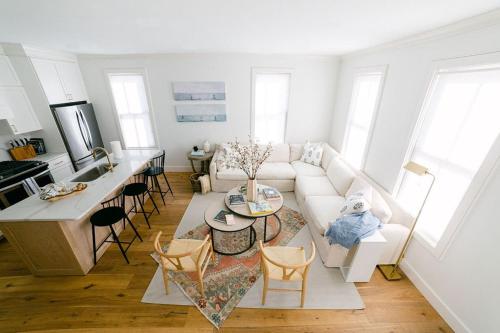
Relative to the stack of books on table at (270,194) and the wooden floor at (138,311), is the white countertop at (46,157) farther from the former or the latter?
the stack of books on table at (270,194)

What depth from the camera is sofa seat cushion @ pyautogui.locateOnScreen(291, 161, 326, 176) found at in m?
3.96

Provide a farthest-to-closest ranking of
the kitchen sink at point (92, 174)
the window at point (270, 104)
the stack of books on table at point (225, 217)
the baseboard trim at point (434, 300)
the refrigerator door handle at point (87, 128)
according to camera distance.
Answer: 1. the window at point (270, 104)
2. the refrigerator door handle at point (87, 128)
3. the kitchen sink at point (92, 174)
4. the stack of books on table at point (225, 217)
5. the baseboard trim at point (434, 300)

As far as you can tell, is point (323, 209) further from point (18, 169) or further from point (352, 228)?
point (18, 169)

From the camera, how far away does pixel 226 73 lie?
424cm

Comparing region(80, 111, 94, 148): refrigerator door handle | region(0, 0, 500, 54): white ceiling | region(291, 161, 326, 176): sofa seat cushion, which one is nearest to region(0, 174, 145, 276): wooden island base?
region(0, 0, 500, 54): white ceiling

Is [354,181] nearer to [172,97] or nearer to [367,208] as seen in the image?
[367,208]

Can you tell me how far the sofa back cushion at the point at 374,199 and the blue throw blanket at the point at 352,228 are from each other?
6.1 inches

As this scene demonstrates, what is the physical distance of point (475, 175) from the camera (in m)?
1.71

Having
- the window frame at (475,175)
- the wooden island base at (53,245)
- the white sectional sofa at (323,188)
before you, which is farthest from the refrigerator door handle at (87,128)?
the window frame at (475,175)

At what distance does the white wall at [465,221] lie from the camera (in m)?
1.62

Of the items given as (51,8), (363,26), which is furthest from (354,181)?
(51,8)

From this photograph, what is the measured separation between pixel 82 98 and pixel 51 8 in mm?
3127

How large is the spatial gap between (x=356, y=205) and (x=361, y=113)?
2120mm

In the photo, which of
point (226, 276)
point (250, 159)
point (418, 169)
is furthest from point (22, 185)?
point (418, 169)
